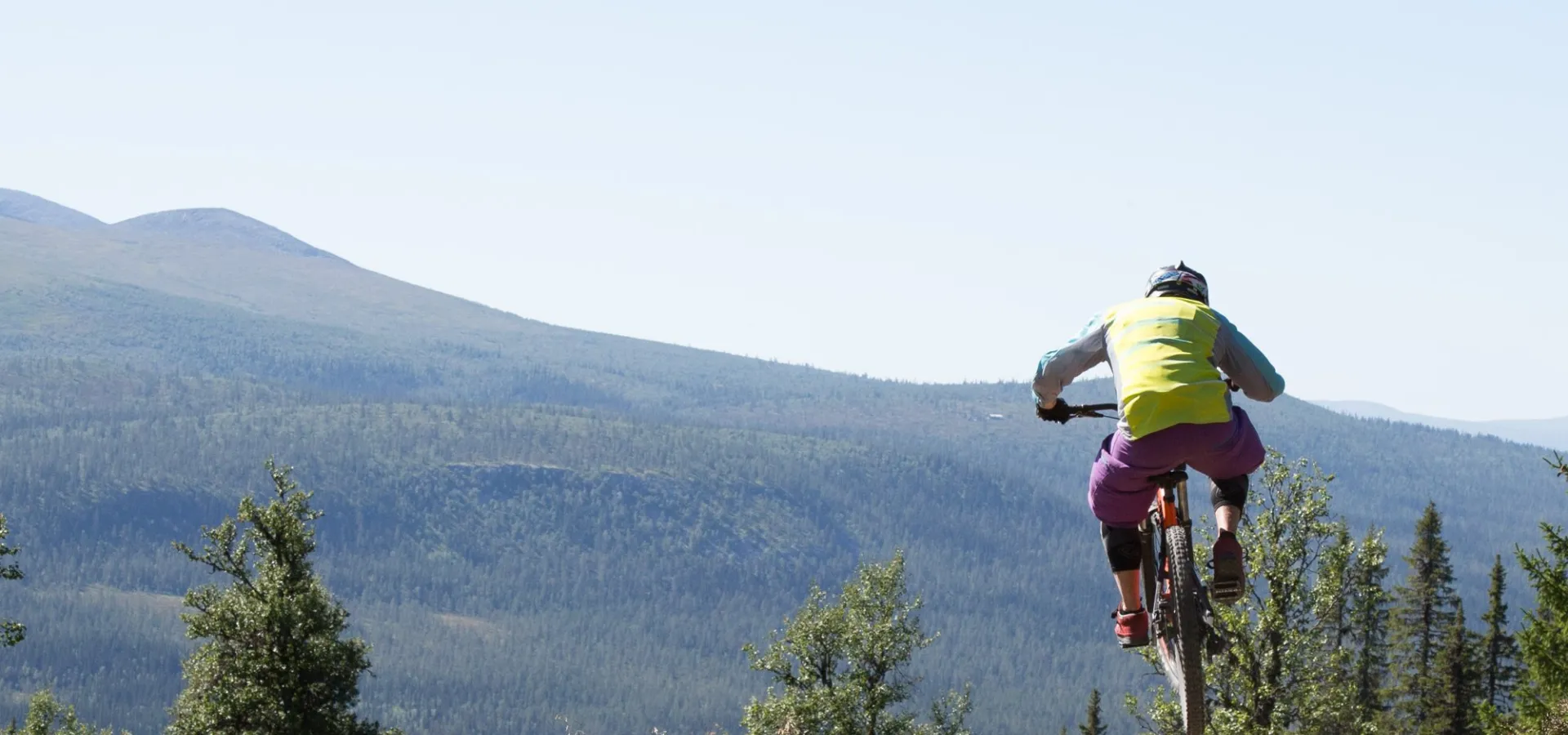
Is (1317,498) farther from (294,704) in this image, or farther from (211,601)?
(211,601)

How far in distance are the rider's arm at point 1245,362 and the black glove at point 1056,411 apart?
3.21ft

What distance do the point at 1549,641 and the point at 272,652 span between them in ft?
65.6

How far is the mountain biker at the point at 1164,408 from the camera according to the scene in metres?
9.66

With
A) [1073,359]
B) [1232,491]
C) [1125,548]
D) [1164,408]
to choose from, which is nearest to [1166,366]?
[1164,408]

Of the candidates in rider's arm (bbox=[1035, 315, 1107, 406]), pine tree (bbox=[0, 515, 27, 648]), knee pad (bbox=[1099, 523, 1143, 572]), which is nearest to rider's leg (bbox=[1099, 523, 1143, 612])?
knee pad (bbox=[1099, 523, 1143, 572])

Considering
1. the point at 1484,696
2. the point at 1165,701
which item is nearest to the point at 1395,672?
the point at 1484,696

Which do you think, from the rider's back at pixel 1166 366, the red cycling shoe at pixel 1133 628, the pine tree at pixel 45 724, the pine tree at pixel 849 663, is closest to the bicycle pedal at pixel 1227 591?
the red cycling shoe at pixel 1133 628

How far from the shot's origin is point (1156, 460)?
32.1 feet

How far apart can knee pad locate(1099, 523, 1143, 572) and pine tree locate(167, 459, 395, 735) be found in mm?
20423

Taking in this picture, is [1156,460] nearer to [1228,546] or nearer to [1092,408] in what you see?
[1228,546]

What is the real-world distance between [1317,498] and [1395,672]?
1648 inches

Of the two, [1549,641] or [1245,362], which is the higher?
[1245,362]

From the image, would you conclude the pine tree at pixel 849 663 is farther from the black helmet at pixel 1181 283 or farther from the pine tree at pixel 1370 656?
the black helmet at pixel 1181 283

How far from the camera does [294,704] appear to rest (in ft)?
91.8
